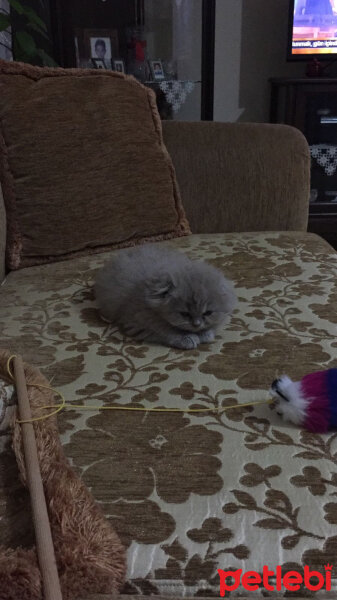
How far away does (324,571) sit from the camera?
0.49m

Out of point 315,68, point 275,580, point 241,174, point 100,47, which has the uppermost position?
point 100,47

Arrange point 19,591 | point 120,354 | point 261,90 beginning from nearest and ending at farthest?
point 19,591
point 120,354
point 261,90

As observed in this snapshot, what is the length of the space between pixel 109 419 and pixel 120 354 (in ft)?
0.60

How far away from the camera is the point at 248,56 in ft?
8.87

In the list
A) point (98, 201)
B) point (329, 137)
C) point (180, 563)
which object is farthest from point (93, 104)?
point (329, 137)

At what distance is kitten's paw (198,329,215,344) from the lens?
0.91m

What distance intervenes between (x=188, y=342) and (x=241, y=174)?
2.48 feet

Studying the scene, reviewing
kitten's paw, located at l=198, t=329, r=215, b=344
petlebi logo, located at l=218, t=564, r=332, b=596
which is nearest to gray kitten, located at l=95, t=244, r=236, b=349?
kitten's paw, located at l=198, t=329, r=215, b=344

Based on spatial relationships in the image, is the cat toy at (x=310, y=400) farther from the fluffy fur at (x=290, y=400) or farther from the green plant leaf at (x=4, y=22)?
the green plant leaf at (x=4, y=22)

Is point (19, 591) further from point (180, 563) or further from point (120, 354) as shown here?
point (120, 354)

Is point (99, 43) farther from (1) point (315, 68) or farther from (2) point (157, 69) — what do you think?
(1) point (315, 68)

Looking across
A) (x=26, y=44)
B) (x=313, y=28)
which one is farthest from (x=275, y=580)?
(x=313, y=28)

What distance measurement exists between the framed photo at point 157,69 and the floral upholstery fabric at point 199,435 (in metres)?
1.68

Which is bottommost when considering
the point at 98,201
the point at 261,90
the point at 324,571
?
the point at 324,571
